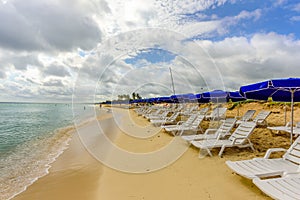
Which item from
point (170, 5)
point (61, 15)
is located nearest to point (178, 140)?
point (170, 5)

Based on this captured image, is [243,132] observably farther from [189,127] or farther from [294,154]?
[189,127]

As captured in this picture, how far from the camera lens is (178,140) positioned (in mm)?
7312

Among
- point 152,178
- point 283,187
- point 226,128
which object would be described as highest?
point 226,128

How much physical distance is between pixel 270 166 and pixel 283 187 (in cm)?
81

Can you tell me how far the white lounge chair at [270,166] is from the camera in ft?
10.2

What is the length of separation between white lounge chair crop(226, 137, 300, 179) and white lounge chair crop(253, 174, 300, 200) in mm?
214

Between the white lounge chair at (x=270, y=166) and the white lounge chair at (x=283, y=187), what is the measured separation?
214 mm

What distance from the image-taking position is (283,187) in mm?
2615

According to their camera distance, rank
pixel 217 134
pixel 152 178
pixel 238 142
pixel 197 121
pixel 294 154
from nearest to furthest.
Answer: pixel 294 154
pixel 152 178
pixel 238 142
pixel 217 134
pixel 197 121

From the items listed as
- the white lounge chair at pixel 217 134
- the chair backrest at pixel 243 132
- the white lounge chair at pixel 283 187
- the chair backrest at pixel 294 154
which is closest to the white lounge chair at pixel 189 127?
the white lounge chair at pixel 217 134

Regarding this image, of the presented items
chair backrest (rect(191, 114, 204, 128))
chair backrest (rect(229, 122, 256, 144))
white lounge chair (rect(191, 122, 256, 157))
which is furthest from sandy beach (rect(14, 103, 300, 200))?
chair backrest (rect(191, 114, 204, 128))

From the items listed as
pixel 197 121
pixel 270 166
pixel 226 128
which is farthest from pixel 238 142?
pixel 197 121

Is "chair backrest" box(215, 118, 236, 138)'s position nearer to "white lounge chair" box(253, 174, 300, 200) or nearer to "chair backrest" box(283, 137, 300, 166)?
"chair backrest" box(283, 137, 300, 166)

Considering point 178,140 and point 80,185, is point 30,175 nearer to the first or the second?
point 80,185
